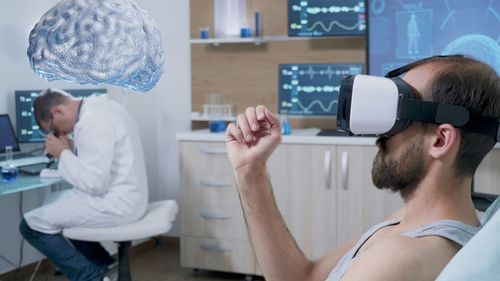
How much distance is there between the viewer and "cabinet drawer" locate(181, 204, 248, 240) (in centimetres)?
367

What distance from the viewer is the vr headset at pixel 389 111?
1.14m

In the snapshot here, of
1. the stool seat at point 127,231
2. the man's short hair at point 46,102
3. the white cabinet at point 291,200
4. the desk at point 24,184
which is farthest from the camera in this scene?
the white cabinet at point 291,200

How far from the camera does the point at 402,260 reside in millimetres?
1081

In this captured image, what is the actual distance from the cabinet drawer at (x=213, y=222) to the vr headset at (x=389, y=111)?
2490 mm

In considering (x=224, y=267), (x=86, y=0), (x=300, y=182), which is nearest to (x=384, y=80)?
(x=86, y=0)

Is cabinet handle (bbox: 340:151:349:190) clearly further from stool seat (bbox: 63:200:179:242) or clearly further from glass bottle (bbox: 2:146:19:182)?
glass bottle (bbox: 2:146:19:182)

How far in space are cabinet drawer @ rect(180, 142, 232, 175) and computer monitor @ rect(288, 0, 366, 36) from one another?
0.78 m

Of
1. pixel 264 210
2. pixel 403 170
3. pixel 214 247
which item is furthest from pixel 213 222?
pixel 403 170

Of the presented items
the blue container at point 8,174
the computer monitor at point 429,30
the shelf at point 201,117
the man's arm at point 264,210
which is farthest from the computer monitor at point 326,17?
the man's arm at point 264,210

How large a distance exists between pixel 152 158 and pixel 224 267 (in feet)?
3.44

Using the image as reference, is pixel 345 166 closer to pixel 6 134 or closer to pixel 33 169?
pixel 33 169

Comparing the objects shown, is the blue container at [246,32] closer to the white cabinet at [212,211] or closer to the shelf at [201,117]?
the shelf at [201,117]

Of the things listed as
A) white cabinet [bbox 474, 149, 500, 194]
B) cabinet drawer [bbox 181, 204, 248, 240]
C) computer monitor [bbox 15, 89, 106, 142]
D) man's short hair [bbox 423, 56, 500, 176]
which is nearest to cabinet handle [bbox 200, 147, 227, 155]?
cabinet drawer [bbox 181, 204, 248, 240]

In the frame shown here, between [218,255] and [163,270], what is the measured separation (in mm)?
465
